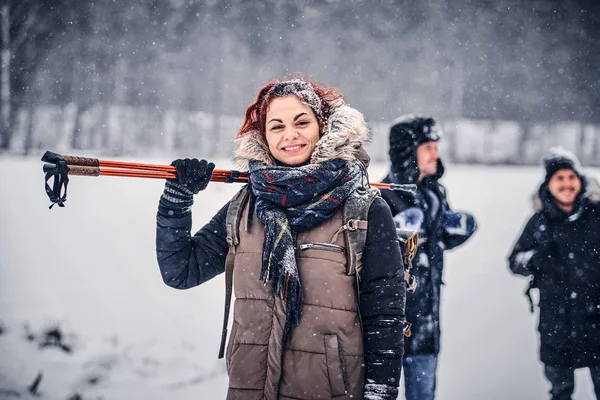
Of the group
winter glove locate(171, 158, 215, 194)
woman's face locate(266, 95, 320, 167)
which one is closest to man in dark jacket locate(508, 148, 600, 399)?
woman's face locate(266, 95, 320, 167)

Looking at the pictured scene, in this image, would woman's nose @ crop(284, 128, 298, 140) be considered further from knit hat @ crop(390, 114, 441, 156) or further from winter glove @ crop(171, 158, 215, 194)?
knit hat @ crop(390, 114, 441, 156)

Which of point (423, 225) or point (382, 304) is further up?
point (423, 225)

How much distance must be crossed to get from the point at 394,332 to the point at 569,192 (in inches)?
104

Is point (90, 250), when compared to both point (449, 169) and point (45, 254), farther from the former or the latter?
point (449, 169)

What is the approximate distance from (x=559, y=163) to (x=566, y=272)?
838 mm

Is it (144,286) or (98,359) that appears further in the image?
(144,286)

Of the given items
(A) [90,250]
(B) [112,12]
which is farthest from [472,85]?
(A) [90,250]

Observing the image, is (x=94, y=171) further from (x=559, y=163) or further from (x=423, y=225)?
(x=559, y=163)

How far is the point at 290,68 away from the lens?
25.6 feet

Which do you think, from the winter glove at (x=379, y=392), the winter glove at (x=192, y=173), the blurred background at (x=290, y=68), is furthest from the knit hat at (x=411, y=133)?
the blurred background at (x=290, y=68)

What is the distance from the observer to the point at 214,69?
7688 mm

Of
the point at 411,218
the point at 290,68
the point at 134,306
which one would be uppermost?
the point at 290,68

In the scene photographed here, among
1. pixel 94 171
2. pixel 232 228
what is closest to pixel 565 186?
pixel 232 228

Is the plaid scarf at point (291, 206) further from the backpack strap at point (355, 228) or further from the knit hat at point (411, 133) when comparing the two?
the knit hat at point (411, 133)
